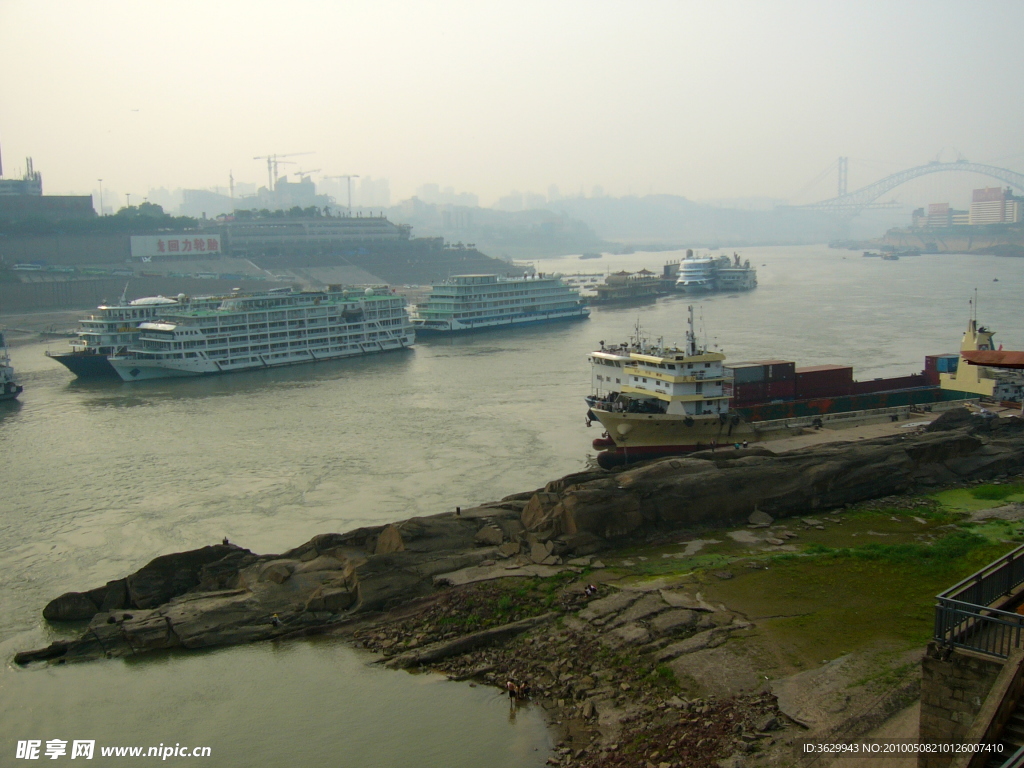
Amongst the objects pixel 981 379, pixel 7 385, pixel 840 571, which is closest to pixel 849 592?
pixel 840 571

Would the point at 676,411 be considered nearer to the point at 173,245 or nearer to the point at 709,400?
the point at 709,400

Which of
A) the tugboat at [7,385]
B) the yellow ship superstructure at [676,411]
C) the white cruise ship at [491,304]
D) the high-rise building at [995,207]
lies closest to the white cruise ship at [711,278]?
the white cruise ship at [491,304]

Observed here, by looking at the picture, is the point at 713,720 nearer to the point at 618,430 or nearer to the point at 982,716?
the point at 982,716

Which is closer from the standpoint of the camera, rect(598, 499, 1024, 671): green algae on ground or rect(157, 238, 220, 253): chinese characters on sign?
rect(598, 499, 1024, 671): green algae on ground

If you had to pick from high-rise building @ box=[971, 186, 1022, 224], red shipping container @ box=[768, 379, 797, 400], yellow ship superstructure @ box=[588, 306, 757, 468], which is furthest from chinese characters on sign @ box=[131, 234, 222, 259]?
high-rise building @ box=[971, 186, 1022, 224]

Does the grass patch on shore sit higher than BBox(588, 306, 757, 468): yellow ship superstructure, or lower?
lower

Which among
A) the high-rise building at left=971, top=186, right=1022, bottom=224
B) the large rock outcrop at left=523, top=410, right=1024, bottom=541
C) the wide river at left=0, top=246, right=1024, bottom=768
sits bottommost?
the wide river at left=0, top=246, right=1024, bottom=768

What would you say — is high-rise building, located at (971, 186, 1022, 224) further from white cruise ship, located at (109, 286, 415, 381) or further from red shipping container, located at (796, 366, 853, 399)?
red shipping container, located at (796, 366, 853, 399)
